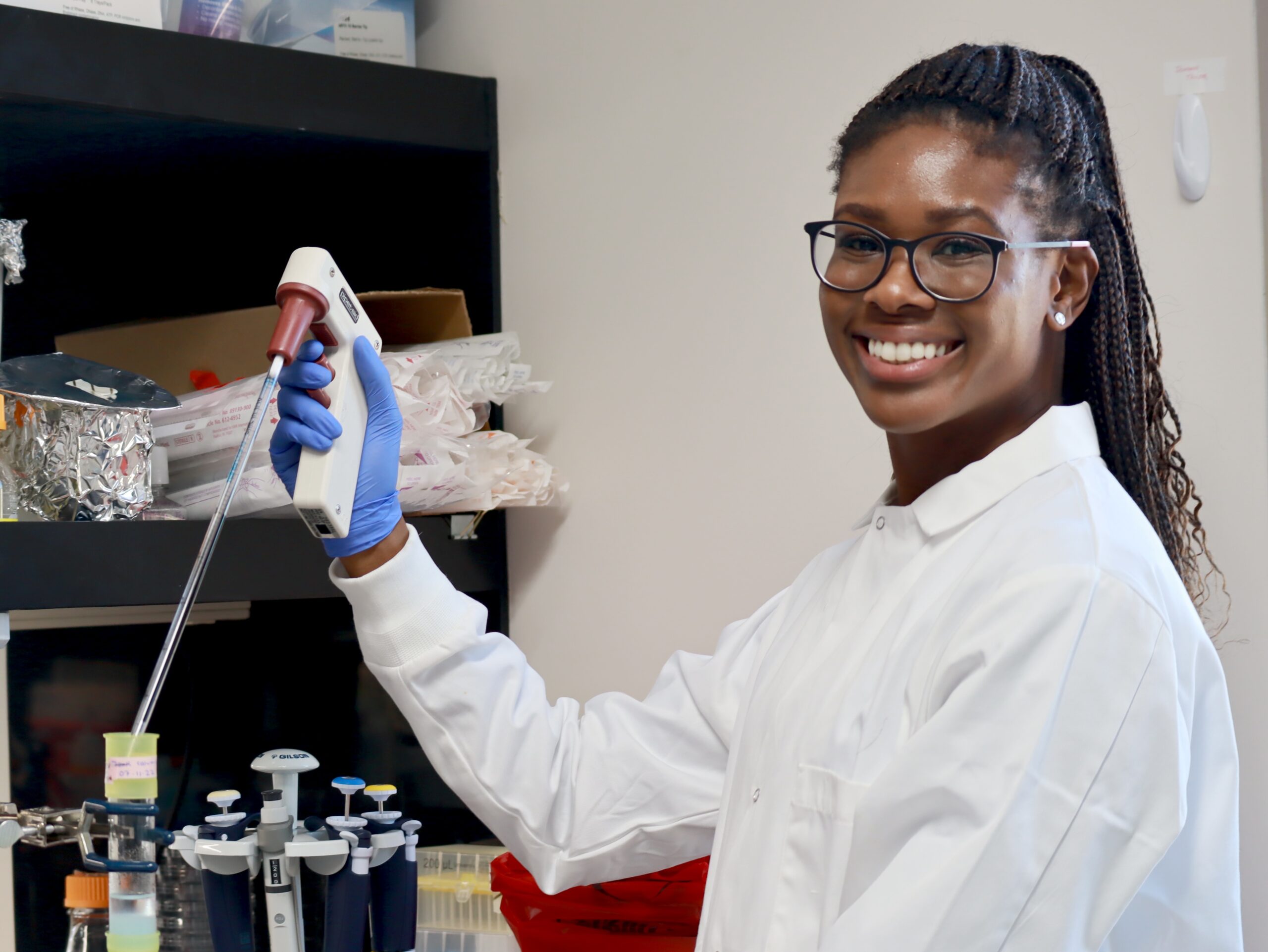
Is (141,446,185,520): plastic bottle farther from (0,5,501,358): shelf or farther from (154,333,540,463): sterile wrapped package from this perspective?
(0,5,501,358): shelf

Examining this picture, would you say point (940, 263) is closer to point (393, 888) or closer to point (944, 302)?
point (944, 302)

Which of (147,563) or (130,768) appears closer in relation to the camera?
(130,768)

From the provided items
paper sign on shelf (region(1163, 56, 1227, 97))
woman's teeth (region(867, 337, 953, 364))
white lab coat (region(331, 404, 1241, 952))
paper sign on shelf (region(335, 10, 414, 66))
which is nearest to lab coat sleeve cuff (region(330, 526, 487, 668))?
white lab coat (region(331, 404, 1241, 952))

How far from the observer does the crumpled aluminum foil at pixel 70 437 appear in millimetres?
1314

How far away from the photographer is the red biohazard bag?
135 centimetres

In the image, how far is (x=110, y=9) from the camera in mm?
1436

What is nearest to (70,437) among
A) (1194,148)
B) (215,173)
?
(215,173)

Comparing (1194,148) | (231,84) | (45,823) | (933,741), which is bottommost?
(45,823)

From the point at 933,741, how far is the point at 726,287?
90cm

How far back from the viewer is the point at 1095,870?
72 centimetres

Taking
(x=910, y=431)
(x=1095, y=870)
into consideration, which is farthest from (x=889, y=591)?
(x=1095, y=870)

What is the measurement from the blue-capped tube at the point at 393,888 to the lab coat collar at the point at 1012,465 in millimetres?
785

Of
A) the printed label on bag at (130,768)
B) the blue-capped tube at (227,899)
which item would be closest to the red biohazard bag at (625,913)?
the blue-capped tube at (227,899)

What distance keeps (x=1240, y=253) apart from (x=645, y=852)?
0.82 m
